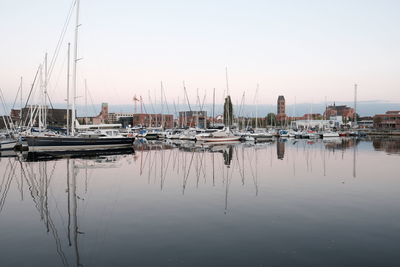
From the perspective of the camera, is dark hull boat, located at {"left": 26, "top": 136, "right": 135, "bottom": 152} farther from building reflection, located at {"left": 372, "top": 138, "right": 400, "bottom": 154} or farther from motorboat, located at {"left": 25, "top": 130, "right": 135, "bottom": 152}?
building reflection, located at {"left": 372, "top": 138, "right": 400, "bottom": 154}

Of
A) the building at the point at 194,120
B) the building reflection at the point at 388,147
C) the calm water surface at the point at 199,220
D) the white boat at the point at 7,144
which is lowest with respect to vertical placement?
the calm water surface at the point at 199,220

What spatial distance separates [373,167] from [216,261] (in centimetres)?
2533

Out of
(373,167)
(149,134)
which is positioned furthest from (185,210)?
(149,134)

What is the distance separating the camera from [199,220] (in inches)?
511

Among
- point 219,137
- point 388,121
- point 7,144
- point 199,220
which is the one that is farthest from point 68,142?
point 388,121

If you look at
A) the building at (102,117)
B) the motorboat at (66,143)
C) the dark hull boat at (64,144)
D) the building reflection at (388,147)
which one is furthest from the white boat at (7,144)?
the building at (102,117)

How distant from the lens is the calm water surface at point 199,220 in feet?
30.5

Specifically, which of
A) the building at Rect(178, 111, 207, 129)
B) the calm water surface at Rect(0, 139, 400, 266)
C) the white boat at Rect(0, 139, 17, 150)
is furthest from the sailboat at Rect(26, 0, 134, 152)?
the building at Rect(178, 111, 207, 129)

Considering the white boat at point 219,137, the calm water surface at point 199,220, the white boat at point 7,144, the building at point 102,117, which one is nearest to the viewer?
the calm water surface at point 199,220

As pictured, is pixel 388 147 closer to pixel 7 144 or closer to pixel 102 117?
pixel 7 144

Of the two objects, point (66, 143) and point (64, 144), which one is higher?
point (66, 143)

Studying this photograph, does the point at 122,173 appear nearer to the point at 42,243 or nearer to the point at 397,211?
the point at 42,243

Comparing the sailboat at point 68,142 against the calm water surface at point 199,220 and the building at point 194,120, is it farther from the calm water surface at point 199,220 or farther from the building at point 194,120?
the building at point 194,120

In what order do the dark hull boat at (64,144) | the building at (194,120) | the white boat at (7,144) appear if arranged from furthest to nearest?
the building at (194,120) → the white boat at (7,144) → the dark hull boat at (64,144)
